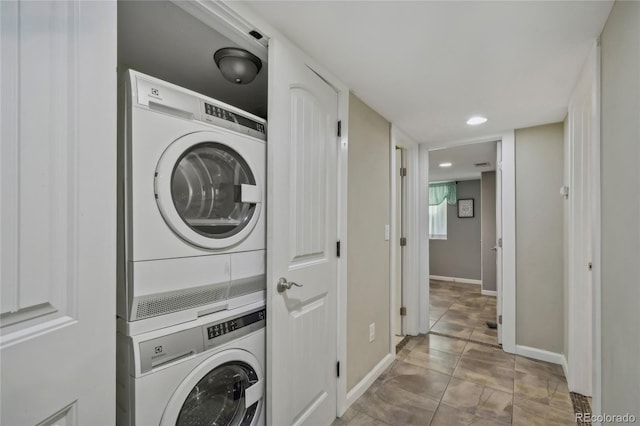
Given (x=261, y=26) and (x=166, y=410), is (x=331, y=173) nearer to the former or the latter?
(x=261, y=26)

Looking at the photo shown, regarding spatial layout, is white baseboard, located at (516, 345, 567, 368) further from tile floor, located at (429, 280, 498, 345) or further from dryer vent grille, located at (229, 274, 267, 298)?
dryer vent grille, located at (229, 274, 267, 298)

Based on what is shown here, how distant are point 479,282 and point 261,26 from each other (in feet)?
20.1

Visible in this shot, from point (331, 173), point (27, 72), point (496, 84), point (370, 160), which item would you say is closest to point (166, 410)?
point (27, 72)

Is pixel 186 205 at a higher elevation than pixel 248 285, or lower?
higher

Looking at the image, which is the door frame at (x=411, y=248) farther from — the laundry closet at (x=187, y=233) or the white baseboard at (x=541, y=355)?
the laundry closet at (x=187, y=233)

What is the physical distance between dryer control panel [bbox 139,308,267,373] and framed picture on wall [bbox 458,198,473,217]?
5.71 meters

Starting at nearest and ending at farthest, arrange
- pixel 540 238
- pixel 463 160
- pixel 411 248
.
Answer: pixel 540 238, pixel 411 248, pixel 463 160

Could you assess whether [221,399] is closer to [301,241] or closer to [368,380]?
[301,241]

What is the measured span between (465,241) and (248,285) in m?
5.75

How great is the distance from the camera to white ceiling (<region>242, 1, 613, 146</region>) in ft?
3.93

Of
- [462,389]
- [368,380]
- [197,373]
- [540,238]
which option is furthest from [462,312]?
[197,373]

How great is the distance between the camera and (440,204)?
6.25 m

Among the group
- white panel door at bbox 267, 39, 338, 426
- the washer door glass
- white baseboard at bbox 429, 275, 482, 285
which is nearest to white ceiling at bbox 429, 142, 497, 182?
white baseboard at bbox 429, 275, 482, 285

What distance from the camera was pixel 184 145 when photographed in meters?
1.04
